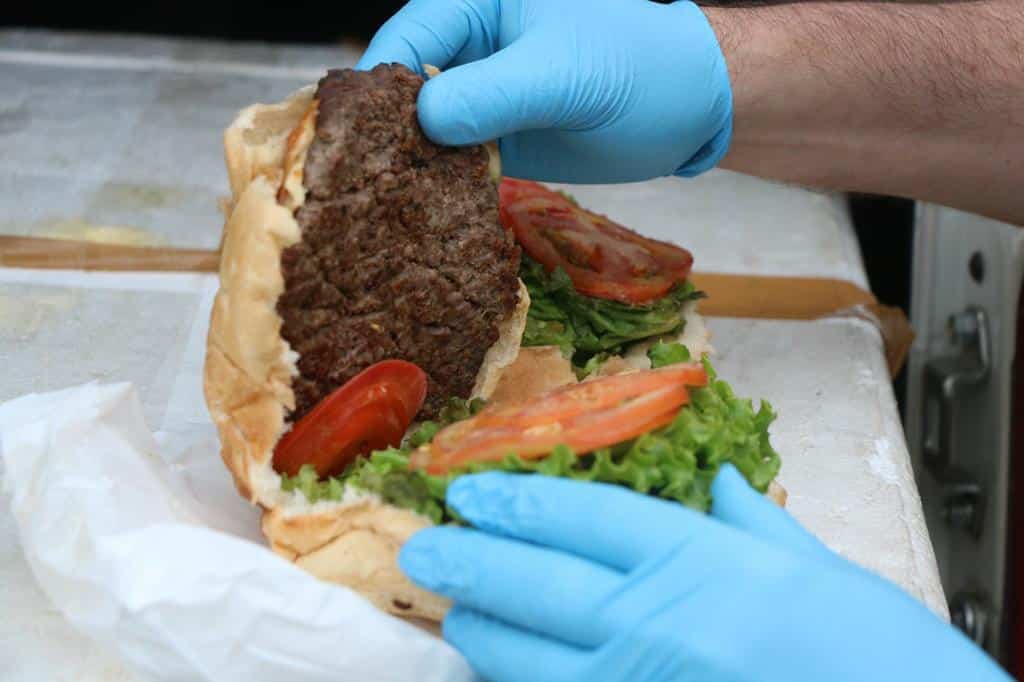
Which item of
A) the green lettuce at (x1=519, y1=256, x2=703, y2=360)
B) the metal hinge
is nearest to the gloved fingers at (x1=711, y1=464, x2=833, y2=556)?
the green lettuce at (x1=519, y1=256, x2=703, y2=360)

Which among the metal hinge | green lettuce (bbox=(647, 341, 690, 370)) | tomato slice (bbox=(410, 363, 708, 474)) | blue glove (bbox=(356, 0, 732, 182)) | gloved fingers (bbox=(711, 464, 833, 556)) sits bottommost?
the metal hinge

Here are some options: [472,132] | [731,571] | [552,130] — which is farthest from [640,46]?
[731,571]

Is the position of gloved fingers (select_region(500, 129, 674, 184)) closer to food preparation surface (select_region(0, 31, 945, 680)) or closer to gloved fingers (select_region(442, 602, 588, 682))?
food preparation surface (select_region(0, 31, 945, 680))

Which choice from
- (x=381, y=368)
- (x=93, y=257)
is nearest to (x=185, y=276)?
(x=93, y=257)

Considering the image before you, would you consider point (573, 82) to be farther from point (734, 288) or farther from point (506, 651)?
point (734, 288)

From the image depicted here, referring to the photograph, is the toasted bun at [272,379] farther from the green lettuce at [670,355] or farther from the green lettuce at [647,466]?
the green lettuce at [670,355]

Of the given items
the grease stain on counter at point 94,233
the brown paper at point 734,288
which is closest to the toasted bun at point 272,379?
the brown paper at point 734,288
